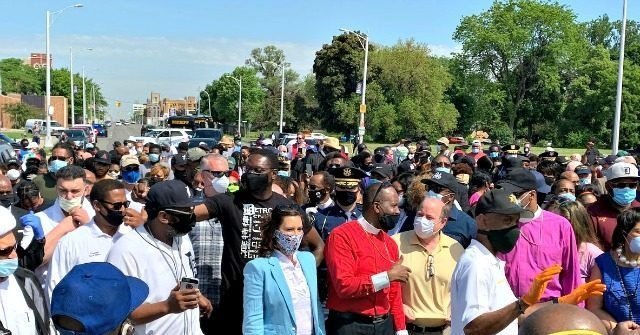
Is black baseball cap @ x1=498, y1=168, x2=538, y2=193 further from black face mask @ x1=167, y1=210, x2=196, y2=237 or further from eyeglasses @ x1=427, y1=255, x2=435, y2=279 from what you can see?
black face mask @ x1=167, y1=210, x2=196, y2=237

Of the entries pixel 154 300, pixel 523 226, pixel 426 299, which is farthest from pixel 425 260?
pixel 154 300

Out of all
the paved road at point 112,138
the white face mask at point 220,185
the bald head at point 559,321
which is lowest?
the paved road at point 112,138

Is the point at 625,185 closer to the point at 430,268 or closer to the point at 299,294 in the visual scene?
the point at 430,268

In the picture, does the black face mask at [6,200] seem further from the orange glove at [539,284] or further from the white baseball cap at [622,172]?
the white baseball cap at [622,172]

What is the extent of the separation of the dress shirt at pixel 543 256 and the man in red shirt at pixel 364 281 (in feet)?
2.87

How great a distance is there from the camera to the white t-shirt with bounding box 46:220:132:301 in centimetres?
467

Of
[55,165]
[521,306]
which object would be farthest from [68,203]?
[55,165]

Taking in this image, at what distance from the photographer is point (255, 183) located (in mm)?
5484

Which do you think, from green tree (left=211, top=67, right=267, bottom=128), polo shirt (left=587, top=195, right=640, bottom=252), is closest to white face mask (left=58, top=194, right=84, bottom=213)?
polo shirt (left=587, top=195, right=640, bottom=252)

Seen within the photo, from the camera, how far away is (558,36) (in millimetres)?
66625

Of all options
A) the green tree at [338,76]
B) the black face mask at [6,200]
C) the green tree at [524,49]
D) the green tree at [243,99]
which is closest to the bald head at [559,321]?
the black face mask at [6,200]

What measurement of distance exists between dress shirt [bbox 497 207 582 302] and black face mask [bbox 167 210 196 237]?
233 cm

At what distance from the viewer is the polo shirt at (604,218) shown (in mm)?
6430

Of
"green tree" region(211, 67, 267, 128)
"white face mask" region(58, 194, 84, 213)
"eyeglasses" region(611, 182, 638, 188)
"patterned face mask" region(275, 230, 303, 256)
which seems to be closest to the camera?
"patterned face mask" region(275, 230, 303, 256)
